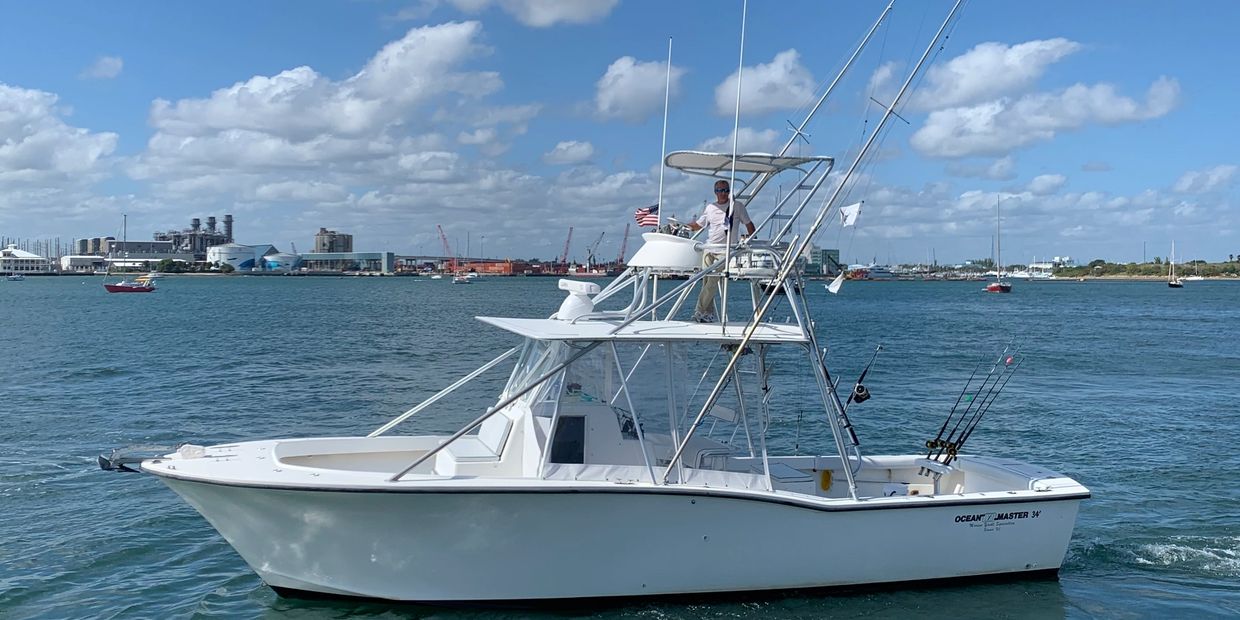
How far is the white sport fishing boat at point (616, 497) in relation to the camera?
932cm

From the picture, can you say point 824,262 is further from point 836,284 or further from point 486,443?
point 486,443

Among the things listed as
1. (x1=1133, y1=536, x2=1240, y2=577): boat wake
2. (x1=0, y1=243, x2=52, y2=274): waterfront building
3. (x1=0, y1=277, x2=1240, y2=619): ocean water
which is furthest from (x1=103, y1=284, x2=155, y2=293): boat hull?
(x1=1133, y1=536, x2=1240, y2=577): boat wake

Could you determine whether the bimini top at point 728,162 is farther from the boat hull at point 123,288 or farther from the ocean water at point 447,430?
the boat hull at point 123,288

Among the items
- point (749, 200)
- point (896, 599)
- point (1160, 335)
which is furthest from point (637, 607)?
point (1160, 335)

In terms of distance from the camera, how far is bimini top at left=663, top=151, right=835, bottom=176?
438 inches

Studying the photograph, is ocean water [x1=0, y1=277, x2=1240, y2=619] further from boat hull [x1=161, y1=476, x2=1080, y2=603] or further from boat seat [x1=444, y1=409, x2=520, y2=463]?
boat seat [x1=444, y1=409, x2=520, y2=463]

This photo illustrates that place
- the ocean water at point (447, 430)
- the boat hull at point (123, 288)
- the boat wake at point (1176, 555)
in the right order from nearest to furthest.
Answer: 1. the ocean water at point (447, 430)
2. the boat wake at point (1176, 555)
3. the boat hull at point (123, 288)

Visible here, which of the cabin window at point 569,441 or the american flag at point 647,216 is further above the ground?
the american flag at point 647,216

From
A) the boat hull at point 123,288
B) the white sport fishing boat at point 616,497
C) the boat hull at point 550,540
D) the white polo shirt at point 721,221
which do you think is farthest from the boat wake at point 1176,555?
the boat hull at point 123,288

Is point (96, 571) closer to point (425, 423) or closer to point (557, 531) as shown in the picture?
point (557, 531)

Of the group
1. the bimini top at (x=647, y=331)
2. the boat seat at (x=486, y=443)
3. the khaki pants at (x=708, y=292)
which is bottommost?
the boat seat at (x=486, y=443)

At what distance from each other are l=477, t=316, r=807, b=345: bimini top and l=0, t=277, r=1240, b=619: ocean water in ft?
9.32

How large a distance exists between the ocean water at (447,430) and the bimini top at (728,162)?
499 cm

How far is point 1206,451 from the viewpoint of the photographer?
61.3ft
